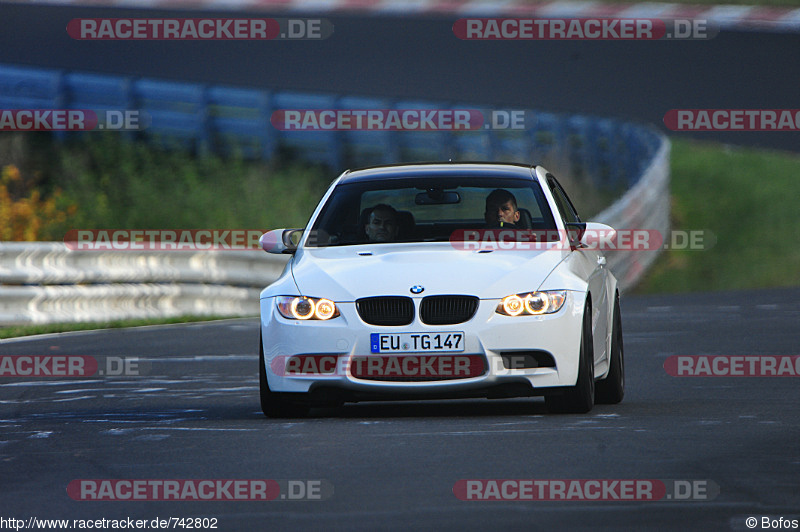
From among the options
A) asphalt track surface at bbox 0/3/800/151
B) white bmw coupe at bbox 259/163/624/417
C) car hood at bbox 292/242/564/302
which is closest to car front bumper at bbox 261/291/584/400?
white bmw coupe at bbox 259/163/624/417

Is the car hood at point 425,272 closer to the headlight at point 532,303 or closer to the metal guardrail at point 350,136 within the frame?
the headlight at point 532,303

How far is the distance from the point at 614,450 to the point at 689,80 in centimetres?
2634

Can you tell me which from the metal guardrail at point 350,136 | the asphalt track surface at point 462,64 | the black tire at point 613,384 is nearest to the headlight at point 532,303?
the black tire at point 613,384

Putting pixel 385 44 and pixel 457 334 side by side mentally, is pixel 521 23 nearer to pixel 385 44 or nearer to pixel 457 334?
pixel 385 44

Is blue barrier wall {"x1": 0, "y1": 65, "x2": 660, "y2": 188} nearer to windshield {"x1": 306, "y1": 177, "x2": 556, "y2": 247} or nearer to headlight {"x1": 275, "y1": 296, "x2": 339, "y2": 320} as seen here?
windshield {"x1": 306, "y1": 177, "x2": 556, "y2": 247}

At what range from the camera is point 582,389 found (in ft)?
31.6

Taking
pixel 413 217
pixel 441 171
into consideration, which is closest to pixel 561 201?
pixel 441 171

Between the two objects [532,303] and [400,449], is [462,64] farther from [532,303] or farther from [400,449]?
[400,449]

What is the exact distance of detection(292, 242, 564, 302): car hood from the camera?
31.4 ft

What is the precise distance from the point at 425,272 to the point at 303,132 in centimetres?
2039

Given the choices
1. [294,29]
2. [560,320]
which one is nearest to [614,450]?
[560,320]

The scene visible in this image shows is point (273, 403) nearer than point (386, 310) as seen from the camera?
No

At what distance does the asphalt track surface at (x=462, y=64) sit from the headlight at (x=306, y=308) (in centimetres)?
2157

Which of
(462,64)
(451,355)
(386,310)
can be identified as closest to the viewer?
(451,355)
